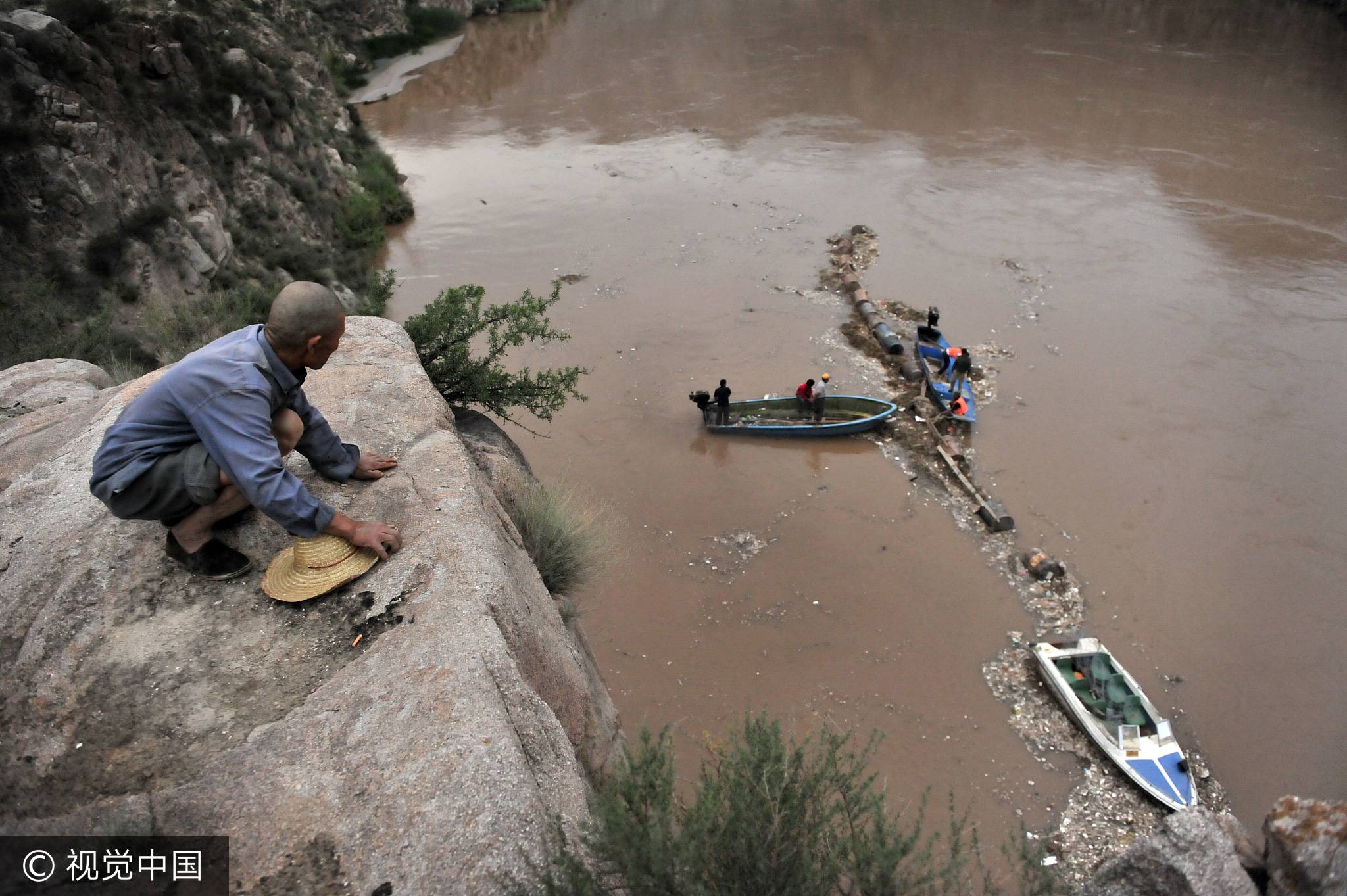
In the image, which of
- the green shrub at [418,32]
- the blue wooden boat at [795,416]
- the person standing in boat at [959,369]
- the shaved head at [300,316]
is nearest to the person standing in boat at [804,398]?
the blue wooden boat at [795,416]

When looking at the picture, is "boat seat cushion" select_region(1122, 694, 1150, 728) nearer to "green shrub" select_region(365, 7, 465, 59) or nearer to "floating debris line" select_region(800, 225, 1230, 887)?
"floating debris line" select_region(800, 225, 1230, 887)

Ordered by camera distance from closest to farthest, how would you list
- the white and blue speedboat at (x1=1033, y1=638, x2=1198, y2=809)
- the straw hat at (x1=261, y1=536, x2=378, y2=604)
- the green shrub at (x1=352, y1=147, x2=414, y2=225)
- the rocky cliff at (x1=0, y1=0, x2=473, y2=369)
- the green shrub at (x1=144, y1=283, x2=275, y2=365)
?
the straw hat at (x1=261, y1=536, x2=378, y2=604) < the white and blue speedboat at (x1=1033, y1=638, x2=1198, y2=809) < the green shrub at (x1=144, y1=283, x2=275, y2=365) < the rocky cliff at (x1=0, y1=0, x2=473, y2=369) < the green shrub at (x1=352, y1=147, x2=414, y2=225)

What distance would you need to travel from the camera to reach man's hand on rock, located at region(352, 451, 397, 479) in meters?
4.38

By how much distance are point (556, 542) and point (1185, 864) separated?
401 centimetres

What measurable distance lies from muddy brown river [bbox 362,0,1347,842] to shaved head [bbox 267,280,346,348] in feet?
19.0

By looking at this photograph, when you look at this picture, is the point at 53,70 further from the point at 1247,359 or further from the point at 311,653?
the point at 1247,359

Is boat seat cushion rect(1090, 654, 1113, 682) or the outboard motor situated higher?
the outboard motor

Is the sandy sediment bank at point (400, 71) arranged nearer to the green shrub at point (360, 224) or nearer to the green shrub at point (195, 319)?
the green shrub at point (360, 224)

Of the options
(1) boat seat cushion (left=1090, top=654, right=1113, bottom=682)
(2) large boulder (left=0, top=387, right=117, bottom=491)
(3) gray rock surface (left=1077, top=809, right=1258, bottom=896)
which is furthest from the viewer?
(1) boat seat cushion (left=1090, top=654, right=1113, bottom=682)

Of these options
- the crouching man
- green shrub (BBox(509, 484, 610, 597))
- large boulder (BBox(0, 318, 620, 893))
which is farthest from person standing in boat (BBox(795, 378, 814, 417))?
the crouching man

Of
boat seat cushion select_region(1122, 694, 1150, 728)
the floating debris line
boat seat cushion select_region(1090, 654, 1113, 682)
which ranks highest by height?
boat seat cushion select_region(1090, 654, 1113, 682)

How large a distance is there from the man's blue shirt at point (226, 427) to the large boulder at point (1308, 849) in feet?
15.7

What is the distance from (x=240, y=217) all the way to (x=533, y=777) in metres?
15.2

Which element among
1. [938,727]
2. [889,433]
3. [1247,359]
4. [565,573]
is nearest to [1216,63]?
[1247,359]
